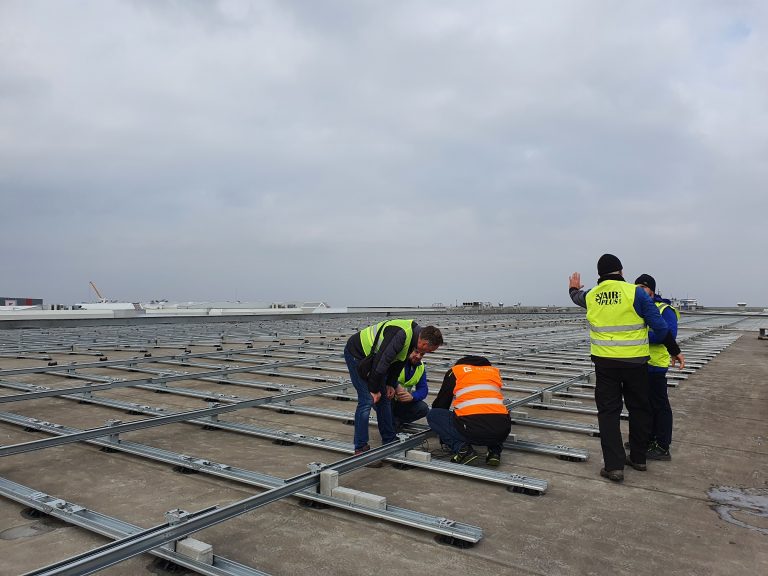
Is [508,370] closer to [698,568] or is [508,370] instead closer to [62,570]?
[698,568]

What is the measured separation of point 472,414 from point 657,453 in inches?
72.9

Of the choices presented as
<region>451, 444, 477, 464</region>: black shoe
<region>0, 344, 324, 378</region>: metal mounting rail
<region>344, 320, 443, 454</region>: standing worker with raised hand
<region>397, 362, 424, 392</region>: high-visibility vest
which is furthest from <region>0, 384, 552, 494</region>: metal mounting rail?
<region>0, 344, 324, 378</region>: metal mounting rail

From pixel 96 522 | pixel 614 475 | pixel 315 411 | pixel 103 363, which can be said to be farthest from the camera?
pixel 103 363

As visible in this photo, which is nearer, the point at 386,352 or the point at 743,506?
the point at 743,506

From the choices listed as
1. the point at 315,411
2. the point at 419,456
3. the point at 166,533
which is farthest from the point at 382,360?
the point at 315,411

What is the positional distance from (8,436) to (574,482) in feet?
18.1

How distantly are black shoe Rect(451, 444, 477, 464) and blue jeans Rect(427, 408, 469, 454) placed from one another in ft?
0.22

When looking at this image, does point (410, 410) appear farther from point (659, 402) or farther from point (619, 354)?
point (659, 402)

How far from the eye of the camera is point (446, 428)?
15.5 feet

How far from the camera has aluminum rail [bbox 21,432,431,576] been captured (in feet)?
7.89

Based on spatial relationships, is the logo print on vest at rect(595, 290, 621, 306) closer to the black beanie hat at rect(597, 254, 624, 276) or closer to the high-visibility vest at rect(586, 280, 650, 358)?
the high-visibility vest at rect(586, 280, 650, 358)

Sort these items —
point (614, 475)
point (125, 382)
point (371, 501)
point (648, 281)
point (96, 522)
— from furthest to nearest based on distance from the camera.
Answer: point (125, 382) < point (648, 281) < point (614, 475) < point (371, 501) < point (96, 522)

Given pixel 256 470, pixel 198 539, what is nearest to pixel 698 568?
pixel 198 539

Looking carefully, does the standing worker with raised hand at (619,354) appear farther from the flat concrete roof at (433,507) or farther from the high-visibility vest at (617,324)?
the flat concrete roof at (433,507)
